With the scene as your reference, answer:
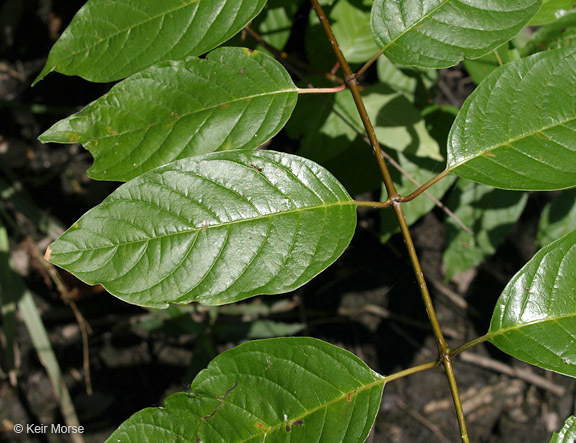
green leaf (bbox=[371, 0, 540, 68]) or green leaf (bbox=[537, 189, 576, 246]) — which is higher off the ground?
green leaf (bbox=[371, 0, 540, 68])

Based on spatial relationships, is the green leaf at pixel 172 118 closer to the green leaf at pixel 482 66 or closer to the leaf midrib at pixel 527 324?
the leaf midrib at pixel 527 324

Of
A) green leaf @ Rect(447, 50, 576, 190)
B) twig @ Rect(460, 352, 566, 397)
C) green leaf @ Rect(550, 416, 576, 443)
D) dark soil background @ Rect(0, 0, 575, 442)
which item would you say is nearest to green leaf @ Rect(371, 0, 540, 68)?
green leaf @ Rect(447, 50, 576, 190)

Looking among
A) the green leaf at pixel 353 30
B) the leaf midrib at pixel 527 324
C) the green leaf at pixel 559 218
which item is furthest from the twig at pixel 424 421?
the green leaf at pixel 353 30

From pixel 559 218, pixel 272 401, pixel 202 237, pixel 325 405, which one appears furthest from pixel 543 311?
pixel 559 218

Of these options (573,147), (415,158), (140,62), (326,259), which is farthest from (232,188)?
(415,158)

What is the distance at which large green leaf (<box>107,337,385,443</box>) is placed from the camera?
3.40ft

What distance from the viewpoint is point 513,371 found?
2973mm

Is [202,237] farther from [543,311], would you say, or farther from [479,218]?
[479,218]

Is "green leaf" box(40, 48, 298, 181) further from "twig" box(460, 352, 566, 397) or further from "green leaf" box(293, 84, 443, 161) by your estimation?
"twig" box(460, 352, 566, 397)

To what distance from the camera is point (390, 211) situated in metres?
1.77

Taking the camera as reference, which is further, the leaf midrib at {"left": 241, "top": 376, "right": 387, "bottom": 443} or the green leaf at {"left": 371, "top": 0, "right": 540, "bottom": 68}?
the green leaf at {"left": 371, "top": 0, "right": 540, "bottom": 68}

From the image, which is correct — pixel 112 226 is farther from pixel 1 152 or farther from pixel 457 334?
pixel 457 334

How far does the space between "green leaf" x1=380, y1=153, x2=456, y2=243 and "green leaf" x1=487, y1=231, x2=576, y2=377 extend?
661 millimetres

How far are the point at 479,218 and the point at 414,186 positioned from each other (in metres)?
0.43
